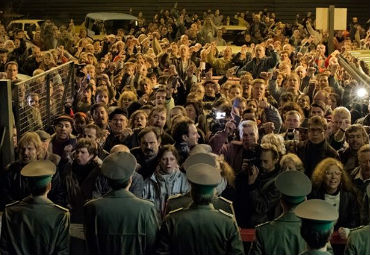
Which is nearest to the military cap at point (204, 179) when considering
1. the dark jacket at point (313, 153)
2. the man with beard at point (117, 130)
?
the dark jacket at point (313, 153)

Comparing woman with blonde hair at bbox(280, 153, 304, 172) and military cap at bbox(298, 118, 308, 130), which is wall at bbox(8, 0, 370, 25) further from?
woman with blonde hair at bbox(280, 153, 304, 172)

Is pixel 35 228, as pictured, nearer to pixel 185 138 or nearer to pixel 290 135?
pixel 185 138

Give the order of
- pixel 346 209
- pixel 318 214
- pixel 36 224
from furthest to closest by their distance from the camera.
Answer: pixel 346 209 < pixel 36 224 < pixel 318 214

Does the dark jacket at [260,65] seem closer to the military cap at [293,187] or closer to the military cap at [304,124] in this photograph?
the military cap at [304,124]

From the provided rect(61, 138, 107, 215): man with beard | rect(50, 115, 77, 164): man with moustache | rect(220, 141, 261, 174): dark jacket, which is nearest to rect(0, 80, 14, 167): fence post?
rect(50, 115, 77, 164): man with moustache

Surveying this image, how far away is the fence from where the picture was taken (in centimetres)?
952

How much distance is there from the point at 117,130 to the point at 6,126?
135 cm

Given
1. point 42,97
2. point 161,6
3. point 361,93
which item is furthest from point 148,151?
point 161,6

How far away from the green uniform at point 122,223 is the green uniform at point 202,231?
16cm

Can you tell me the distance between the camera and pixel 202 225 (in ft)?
17.4

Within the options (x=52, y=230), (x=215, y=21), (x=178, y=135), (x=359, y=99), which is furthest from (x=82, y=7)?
(x=52, y=230)

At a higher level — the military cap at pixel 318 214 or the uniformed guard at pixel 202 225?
the military cap at pixel 318 214

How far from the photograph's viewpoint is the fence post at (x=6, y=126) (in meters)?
8.20

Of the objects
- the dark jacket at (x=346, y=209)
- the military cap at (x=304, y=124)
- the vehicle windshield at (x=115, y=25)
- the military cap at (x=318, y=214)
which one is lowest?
the dark jacket at (x=346, y=209)
